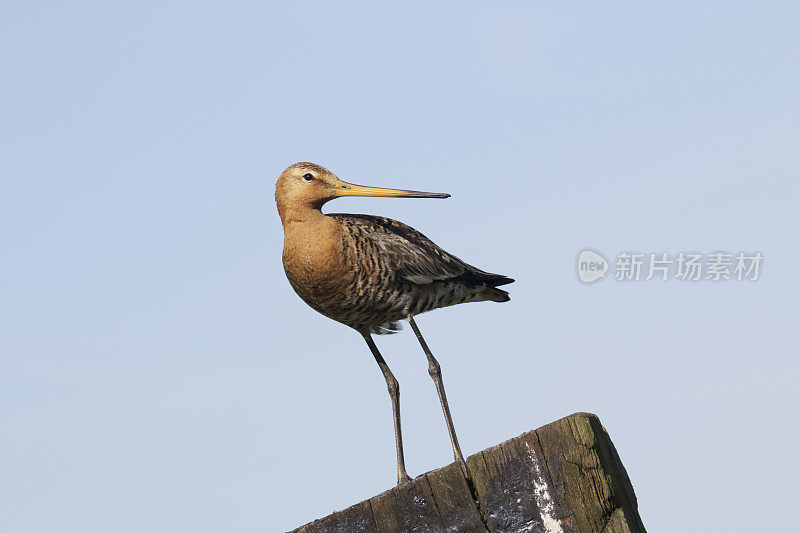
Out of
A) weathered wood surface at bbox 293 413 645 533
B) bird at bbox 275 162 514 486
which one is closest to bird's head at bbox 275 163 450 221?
bird at bbox 275 162 514 486

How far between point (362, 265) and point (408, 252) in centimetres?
54

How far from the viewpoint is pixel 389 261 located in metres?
7.54

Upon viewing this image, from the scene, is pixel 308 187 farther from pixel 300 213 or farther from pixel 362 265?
pixel 362 265

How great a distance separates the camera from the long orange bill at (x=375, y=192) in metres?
7.70

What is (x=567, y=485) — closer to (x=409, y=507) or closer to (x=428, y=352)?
(x=409, y=507)

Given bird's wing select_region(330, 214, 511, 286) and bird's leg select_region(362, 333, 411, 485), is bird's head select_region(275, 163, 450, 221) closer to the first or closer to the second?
bird's wing select_region(330, 214, 511, 286)

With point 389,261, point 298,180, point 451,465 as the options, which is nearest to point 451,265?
point 389,261

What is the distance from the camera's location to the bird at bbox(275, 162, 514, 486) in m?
7.29

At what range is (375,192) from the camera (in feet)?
25.6

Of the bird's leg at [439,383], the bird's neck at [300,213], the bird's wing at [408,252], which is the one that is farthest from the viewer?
the bird's wing at [408,252]

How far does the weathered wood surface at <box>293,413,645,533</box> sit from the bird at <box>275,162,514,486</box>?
2.22 meters

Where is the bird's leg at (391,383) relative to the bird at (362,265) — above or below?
below

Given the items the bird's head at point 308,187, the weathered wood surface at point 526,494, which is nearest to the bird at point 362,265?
the bird's head at point 308,187

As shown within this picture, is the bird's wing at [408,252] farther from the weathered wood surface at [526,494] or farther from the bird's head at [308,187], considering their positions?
the weathered wood surface at [526,494]
